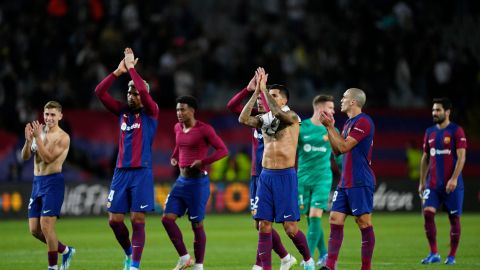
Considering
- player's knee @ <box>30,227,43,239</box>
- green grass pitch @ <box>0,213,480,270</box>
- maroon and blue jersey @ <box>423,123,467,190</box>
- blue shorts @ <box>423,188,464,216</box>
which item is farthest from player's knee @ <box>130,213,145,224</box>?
maroon and blue jersey @ <box>423,123,467,190</box>

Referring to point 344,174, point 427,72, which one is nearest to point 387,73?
point 427,72

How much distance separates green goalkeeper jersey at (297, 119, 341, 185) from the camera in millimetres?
15883

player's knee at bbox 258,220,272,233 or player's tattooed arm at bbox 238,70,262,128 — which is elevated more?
player's tattooed arm at bbox 238,70,262,128

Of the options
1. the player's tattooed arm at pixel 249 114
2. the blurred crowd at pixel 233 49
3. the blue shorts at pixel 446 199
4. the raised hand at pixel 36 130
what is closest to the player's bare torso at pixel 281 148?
the player's tattooed arm at pixel 249 114

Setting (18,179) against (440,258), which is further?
(18,179)

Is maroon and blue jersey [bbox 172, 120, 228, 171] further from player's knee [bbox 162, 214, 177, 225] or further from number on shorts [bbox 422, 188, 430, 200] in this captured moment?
number on shorts [bbox 422, 188, 430, 200]

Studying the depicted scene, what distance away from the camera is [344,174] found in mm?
13156

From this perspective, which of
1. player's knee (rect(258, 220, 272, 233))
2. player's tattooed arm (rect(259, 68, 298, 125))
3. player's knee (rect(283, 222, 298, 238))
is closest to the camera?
player's tattooed arm (rect(259, 68, 298, 125))

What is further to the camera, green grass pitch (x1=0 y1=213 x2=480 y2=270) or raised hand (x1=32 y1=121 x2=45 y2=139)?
green grass pitch (x1=0 y1=213 x2=480 y2=270)

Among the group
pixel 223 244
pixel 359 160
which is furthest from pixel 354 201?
pixel 223 244

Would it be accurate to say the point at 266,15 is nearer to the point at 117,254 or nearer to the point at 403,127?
the point at 403,127

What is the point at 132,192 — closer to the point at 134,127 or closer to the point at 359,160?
the point at 134,127

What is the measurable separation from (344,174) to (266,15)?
62.9 ft

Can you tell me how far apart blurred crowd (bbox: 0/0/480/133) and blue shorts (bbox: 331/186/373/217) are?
1548 centimetres
